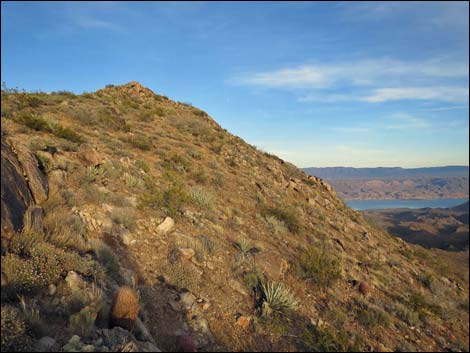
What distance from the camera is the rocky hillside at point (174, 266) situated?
3871mm

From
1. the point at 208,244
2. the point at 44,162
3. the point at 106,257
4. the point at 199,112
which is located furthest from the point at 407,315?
the point at 199,112

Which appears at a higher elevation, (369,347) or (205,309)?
(205,309)

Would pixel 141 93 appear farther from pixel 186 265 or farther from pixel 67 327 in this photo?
pixel 67 327

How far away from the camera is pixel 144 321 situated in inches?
173

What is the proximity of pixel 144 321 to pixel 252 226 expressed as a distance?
212 inches

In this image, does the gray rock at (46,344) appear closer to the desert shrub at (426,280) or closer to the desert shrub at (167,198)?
the desert shrub at (167,198)

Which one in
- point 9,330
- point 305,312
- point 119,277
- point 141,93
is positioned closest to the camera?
point 9,330

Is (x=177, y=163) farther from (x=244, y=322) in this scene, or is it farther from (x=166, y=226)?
(x=244, y=322)

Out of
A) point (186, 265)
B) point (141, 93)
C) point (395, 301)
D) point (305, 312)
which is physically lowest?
point (395, 301)

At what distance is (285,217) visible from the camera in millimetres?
10648

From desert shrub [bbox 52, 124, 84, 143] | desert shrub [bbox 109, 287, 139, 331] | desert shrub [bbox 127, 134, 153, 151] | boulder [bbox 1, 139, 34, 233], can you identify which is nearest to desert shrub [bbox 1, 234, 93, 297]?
boulder [bbox 1, 139, 34, 233]

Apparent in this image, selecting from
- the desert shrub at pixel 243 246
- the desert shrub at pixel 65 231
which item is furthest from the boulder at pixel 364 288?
the desert shrub at pixel 65 231

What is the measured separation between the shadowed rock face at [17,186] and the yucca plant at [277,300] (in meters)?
4.74

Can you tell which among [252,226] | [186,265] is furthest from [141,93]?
[186,265]
